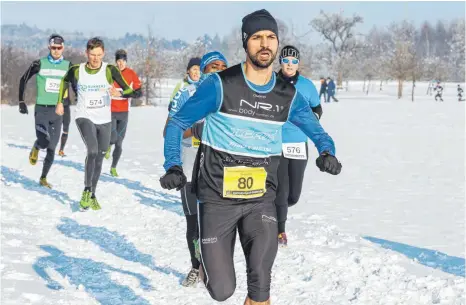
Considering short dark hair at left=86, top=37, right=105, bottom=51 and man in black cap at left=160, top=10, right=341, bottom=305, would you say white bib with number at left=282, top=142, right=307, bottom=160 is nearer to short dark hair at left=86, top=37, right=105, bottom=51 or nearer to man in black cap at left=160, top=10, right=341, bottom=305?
man in black cap at left=160, top=10, right=341, bottom=305

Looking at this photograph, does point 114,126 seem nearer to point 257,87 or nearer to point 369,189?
point 369,189

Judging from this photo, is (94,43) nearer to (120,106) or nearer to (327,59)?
(120,106)

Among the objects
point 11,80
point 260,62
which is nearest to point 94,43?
point 260,62

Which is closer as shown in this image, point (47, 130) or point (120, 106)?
point (47, 130)

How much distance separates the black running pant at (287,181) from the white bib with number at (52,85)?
5020mm

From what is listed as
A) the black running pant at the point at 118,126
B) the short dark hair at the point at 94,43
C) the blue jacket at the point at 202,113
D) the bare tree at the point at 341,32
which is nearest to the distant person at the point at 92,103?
the short dark hair at the point at 94,43

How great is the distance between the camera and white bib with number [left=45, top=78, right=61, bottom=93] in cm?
939

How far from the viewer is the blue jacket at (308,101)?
569 centimetres

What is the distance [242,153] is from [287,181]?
7.96ft

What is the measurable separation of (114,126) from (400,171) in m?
5.97

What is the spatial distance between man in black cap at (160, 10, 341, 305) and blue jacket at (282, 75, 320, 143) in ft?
6.84

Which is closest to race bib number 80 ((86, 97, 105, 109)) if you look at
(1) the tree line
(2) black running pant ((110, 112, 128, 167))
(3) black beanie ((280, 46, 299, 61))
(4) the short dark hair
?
(4) the short dark hair

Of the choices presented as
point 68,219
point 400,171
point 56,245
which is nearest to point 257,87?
point 56,245

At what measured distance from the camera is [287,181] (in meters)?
5.83
